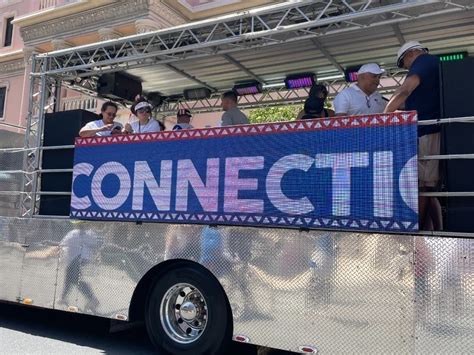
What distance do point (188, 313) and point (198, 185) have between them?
1.30 meters

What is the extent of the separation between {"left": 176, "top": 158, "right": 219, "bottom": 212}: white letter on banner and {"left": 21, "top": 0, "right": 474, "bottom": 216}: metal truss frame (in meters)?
1.48

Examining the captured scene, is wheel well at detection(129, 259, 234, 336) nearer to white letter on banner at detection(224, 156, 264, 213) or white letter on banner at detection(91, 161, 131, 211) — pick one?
white letter on banner at detection(224, 156, 264, 213)

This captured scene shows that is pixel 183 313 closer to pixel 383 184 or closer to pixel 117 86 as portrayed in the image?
pixel 383 184

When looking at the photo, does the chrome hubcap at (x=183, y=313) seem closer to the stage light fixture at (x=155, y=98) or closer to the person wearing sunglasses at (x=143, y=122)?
the person wearing sunglasses at (x=143, y=122)

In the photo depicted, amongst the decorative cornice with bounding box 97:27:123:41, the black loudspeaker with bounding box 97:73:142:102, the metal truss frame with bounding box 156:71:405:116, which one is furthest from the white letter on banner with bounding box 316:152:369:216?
the decorative cornice with bounding box 97:27:123:41

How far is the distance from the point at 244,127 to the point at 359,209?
1.38 metres

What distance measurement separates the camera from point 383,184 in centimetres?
391

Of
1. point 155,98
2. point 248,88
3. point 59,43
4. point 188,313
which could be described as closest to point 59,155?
point 155,98

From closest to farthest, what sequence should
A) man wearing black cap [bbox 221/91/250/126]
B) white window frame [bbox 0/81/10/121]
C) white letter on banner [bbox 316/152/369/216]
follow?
white letter on banner [bbox 316/152/369/216]
man wearing black cap [bbox 221/91/250/126]
white window frame [bbox 0/81/10/121]

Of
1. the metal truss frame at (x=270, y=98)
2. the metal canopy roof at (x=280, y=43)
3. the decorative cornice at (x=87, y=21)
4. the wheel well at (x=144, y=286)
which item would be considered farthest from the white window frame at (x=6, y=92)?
the wheel well at (x=144, y=286)

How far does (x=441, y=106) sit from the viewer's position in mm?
3990

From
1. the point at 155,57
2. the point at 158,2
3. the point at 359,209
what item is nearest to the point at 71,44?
the point at 158,2

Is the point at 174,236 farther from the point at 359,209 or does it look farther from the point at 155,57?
the point at 155,57

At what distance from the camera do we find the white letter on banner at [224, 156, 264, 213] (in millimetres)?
4500
